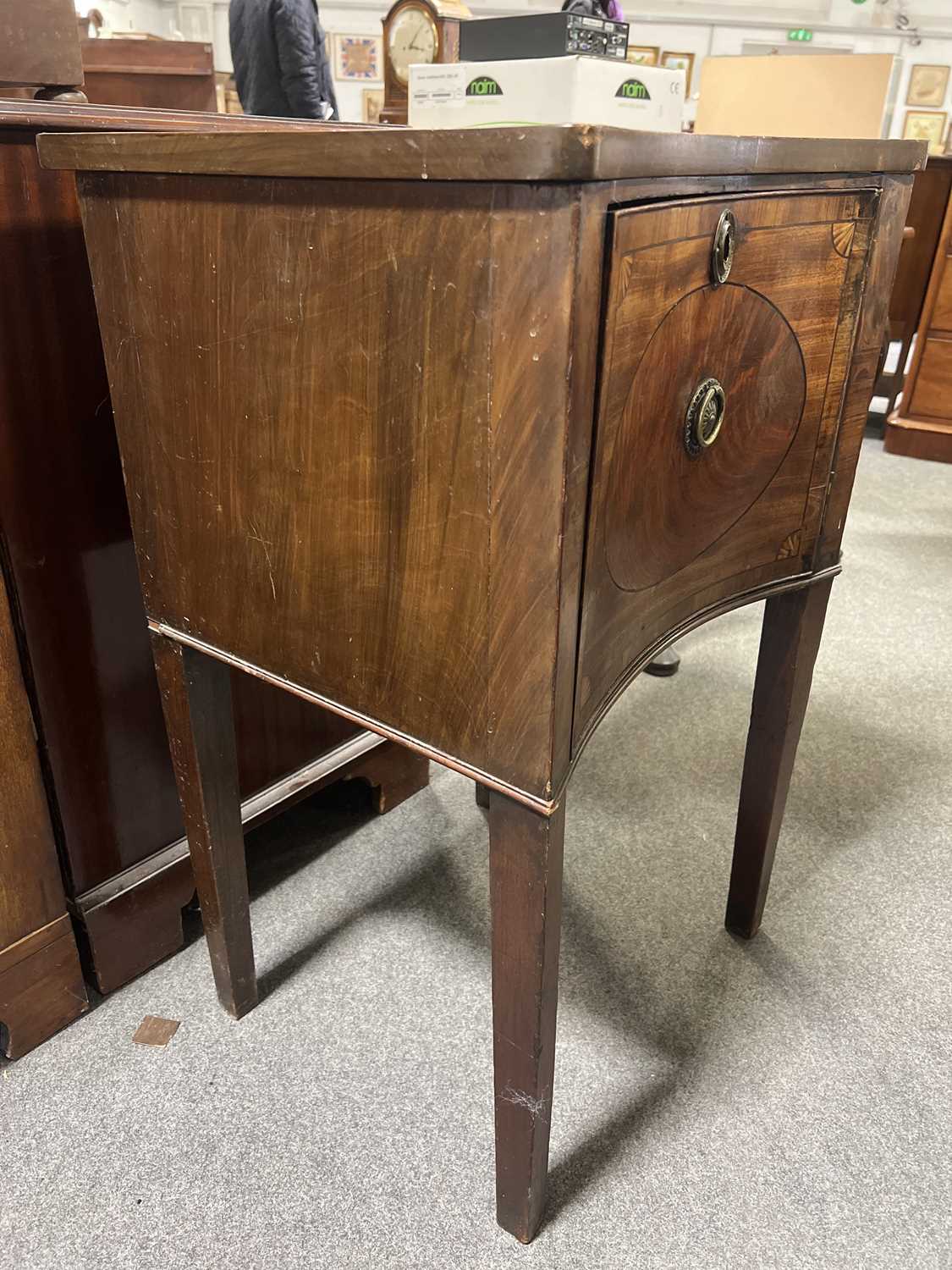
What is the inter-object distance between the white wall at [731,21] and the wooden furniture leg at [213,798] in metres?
7.59

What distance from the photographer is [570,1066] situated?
1.03m

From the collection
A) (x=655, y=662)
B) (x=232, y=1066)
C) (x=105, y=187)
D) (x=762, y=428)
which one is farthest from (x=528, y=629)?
(x=655, y=662)

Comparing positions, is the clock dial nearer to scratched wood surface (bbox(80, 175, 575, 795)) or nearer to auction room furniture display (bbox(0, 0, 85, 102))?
auction room furniture display (bbox(0, 0, 85, 102))

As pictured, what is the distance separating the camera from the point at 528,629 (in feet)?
1.93

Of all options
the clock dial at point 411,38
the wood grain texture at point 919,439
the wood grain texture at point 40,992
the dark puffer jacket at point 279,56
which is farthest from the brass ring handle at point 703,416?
the wood grain texture at point 919,439

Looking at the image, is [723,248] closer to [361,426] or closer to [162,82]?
[361,426]

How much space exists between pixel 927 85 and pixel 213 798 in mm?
8489

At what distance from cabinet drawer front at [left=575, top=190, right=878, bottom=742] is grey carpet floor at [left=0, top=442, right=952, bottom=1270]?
0.52 metres

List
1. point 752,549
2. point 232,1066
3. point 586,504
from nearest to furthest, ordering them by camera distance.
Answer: point 586,504 < point 752,549 < point 232,1066

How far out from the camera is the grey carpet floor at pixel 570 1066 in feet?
2.83

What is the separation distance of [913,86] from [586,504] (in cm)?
850

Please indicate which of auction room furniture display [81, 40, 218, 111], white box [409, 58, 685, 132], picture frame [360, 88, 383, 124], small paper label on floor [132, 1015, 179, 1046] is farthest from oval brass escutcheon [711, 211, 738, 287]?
picture frame [360, 88, 383, 124]

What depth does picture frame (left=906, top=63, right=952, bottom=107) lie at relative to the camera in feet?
23.4

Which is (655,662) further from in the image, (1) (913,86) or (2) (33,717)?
(1) (913,86)
